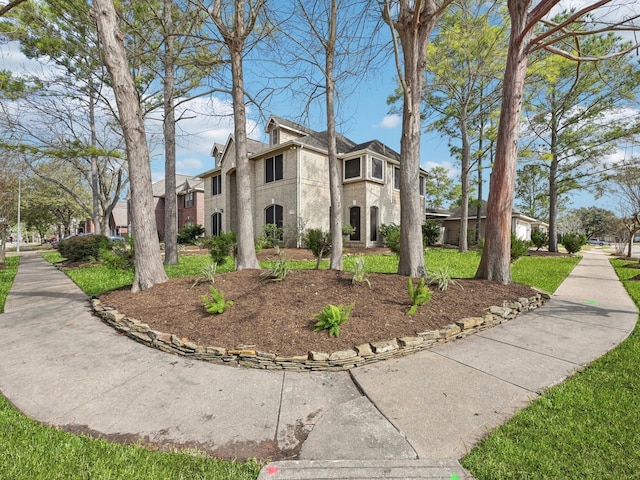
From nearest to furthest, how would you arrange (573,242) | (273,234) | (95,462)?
(95,462) → (273,234) → (573,242)

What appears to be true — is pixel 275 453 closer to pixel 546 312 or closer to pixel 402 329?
pixel 402 329

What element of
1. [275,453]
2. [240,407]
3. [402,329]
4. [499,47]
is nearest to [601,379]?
[402,329]

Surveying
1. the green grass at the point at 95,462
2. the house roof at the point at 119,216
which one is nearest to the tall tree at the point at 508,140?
the green grass at the point at 95,462

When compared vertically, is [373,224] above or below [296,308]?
above

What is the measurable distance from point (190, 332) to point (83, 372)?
111cm

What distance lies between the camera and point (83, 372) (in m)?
3.10

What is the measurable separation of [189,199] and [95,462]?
2991cm

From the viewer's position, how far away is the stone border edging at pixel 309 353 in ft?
10.5

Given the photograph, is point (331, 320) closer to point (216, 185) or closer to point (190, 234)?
point (216, 185)

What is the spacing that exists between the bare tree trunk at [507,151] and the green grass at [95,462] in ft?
19.8

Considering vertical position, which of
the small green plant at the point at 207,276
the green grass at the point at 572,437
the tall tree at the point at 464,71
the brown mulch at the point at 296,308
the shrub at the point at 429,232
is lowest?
the green grass at the point at 572,437

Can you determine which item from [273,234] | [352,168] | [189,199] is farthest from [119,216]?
[352,168]

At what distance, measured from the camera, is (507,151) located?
5992 millimetres

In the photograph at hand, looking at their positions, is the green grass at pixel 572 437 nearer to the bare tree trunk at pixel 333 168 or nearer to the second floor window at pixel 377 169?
the bare tree trunk at pixel 333 168
